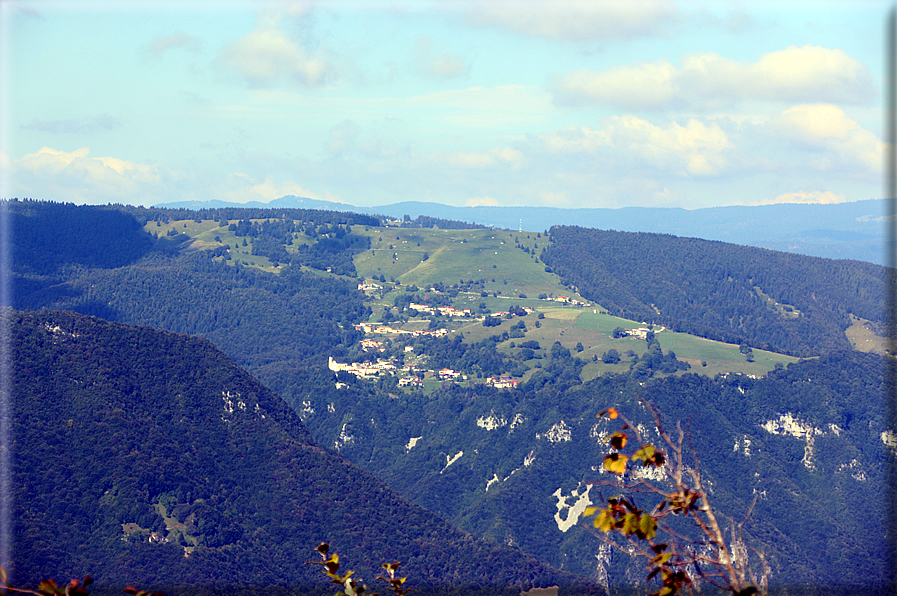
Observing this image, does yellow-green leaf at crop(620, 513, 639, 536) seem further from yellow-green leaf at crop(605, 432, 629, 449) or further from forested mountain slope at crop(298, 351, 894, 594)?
forested mountain slope at crop(298, 351, 894, 594)

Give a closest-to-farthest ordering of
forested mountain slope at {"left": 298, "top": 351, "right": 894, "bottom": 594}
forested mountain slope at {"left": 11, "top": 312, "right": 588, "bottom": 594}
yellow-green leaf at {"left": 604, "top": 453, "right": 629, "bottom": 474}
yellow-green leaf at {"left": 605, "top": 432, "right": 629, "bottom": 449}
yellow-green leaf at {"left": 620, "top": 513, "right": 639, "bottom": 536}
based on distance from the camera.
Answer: yellow-green leaf at {"left": 604, "top": 453, "right": 629, "bottom": 474}, yellow-green leaf at {"left": 620, "top": 513, "right": 639, "bottom": 536}, yellow-green leaf at {"left": 605, "top": 432, "right": 629, "bottom": 449}, forested mountain slope at {"left": 11, "top": 312, "right": 588, "bottom": 594}, forested mountain slope at {"left": 298, "top": 351, "right": 894, "bottom": 594}

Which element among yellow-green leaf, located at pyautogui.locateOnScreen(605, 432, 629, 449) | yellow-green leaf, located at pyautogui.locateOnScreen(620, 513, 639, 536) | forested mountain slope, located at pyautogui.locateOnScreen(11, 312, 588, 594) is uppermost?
yellow-green leaf, located at pyautogui.locateOnScreen(605, 432, 629, 449)

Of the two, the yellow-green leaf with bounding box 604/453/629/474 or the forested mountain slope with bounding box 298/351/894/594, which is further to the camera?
the forested mountain slope with bounding box 298/351/894/594

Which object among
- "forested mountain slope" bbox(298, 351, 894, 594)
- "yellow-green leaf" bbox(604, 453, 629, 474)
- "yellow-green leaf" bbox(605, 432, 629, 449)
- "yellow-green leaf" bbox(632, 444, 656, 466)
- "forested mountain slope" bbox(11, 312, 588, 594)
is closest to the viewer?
"yellow-green leaf" bbox(604, 453, 629, 474)

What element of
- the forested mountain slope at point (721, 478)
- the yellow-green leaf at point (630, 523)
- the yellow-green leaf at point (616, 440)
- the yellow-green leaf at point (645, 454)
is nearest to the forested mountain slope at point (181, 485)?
the forested mountain slope at point (721, 478)

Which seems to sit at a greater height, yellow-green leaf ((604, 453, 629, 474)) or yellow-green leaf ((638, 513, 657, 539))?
yellow-green leaf ((604, 453, 629, 474))

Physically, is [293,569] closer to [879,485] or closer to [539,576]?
[539,576]

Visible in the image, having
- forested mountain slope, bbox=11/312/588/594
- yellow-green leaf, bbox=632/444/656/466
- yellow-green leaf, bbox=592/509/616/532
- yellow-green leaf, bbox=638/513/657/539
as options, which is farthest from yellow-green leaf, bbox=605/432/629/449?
forested mountain slope, bbox=11/312/588/594
